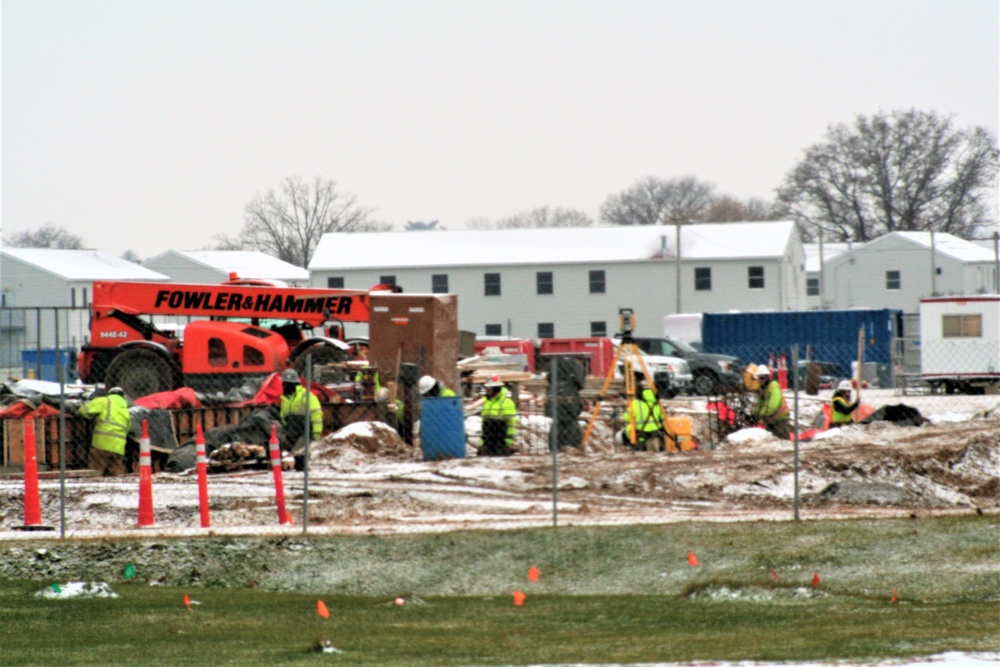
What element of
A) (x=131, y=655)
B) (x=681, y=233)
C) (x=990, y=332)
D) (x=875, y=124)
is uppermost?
(x=875, y=124)

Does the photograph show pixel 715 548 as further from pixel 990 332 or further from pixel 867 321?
pixel 867 321

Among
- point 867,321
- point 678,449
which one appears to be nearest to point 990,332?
point 867,321

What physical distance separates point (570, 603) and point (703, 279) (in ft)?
174

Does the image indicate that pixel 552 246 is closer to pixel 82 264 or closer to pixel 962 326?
pixel 82 264

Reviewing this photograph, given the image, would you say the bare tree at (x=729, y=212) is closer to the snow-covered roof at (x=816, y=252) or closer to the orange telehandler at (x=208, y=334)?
the snow-covered roof at (x=816, y=252)

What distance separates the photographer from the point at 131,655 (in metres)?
8.76

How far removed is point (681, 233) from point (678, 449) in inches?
1769

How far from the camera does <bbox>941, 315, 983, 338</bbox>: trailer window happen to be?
Answer: 1529 inches

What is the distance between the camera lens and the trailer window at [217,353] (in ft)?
88.0

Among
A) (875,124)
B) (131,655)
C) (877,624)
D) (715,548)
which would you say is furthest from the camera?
(875,124)

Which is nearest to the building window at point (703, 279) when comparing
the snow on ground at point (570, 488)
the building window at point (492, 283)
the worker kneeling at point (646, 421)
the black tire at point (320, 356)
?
the building window at point (492, 283)

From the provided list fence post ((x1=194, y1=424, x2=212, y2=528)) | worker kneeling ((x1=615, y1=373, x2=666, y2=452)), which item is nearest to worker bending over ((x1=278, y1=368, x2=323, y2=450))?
worker kneeling ((x1=615, y1=373, x2=666, y2=452))

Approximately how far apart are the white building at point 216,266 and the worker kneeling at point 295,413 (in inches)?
1609

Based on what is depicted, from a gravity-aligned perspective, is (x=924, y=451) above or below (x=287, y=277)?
below
